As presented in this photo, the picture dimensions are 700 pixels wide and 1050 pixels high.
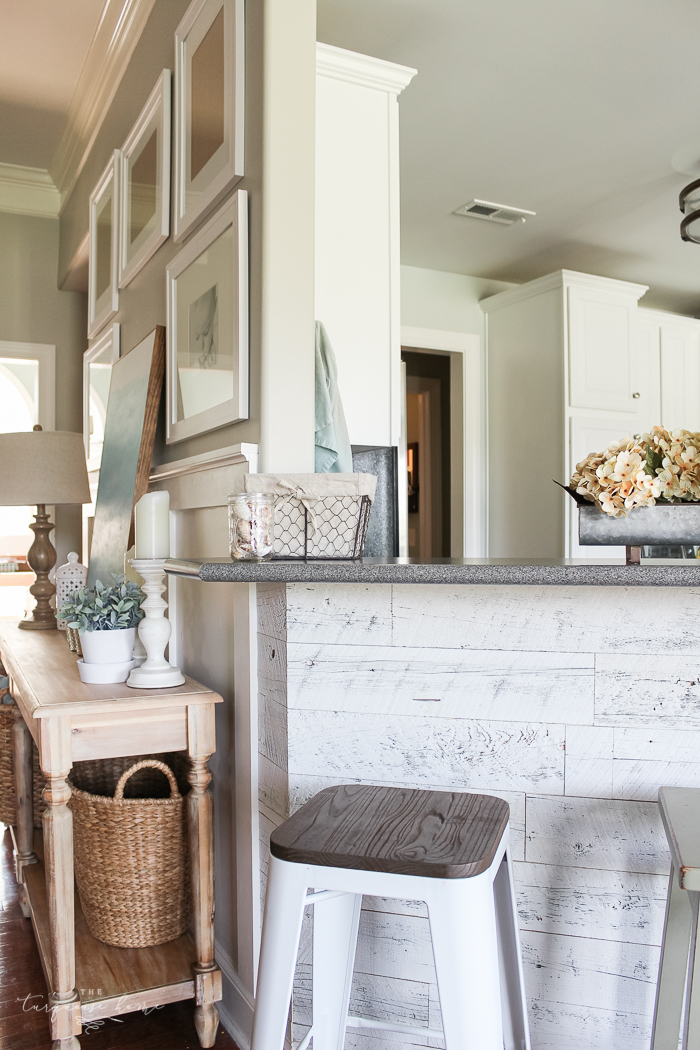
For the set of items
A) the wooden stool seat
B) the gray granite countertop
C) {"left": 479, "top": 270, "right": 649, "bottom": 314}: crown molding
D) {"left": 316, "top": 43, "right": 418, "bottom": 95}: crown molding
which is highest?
{"left": 479, "top": 270, "right": 649, "bottom": 314}: crown molding

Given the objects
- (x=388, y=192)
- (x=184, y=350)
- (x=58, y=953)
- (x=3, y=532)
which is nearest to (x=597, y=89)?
(x=388, y=192)

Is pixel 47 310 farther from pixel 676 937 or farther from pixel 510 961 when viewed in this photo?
pixel 676 937

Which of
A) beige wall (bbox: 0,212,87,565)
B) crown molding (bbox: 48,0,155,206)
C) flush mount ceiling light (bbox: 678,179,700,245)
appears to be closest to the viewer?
crown molding (bbox: 48,0,155,206)

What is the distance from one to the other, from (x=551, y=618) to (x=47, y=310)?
3.51m

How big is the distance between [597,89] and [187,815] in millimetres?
2695

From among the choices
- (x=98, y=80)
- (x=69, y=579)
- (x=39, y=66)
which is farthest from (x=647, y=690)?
(x=39, y=66)

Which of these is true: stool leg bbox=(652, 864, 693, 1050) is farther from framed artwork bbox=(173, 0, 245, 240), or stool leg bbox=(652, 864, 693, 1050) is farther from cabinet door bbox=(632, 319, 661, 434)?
cabinet door bbox=(632, 319, 661, 434)

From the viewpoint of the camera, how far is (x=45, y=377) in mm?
4082

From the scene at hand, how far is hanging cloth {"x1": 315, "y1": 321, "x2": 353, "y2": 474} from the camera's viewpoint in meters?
1.79

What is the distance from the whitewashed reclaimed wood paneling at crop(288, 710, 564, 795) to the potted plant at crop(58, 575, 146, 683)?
54 centimetres

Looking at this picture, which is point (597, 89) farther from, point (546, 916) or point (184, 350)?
point (546, 916)

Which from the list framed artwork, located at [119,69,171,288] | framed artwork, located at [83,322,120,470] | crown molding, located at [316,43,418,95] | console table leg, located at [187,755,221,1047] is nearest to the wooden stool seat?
console table leg, located at [187,755,221,1047]

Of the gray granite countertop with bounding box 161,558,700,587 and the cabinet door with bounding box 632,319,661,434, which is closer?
the gray granite countertop with bounding box 161,558,700,587

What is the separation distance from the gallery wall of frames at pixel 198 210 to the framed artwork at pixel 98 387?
1.12ft
